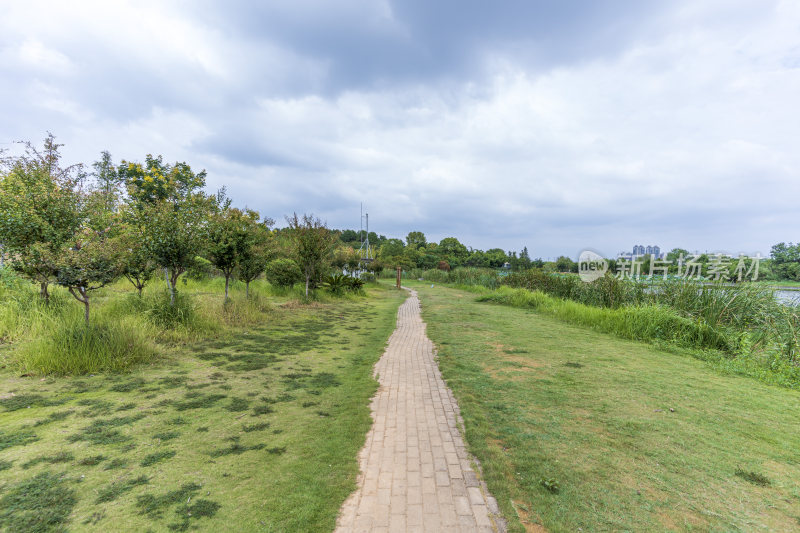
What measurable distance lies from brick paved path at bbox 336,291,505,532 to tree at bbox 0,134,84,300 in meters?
5.64

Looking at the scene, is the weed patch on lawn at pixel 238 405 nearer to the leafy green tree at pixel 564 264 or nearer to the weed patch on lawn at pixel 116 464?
the weed patch on lawn at pixel 116 464

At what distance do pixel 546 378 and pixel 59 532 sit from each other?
5.55m

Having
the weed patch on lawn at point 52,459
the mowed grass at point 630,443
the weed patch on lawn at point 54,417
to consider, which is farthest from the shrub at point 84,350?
the mowed grass at point 630,443

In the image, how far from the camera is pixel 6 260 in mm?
5457

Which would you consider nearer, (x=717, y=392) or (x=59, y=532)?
(x=59, y=532)

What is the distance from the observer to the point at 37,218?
16.7 feet

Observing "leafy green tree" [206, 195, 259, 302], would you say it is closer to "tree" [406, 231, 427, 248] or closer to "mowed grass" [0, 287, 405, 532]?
"mowed grass" [0, 287, 405, 532]

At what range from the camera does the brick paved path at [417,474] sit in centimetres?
218

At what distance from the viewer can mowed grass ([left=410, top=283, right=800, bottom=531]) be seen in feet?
7.30

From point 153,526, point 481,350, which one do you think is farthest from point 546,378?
point 153,526

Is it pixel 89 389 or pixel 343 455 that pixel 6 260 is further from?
pixel 343 455

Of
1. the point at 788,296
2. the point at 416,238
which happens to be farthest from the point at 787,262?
the point at 416,238

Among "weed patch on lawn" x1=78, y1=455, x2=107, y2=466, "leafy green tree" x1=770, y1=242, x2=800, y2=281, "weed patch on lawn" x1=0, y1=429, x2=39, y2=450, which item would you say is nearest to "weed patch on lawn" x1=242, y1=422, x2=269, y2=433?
"weed patch on lawn" x1=78, y1=455, x2=107, y2=466

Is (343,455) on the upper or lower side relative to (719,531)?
lower
